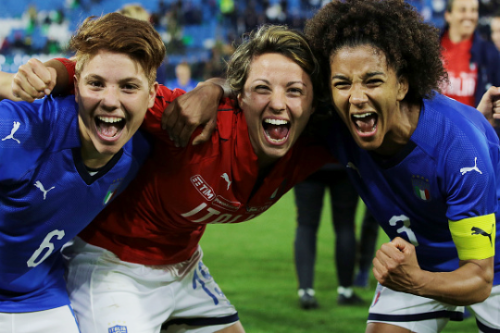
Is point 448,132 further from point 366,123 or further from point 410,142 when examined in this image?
point 366,123

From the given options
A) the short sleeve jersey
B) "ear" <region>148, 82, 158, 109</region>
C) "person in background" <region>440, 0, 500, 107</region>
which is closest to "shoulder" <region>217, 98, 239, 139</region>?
the short sleeve jersey

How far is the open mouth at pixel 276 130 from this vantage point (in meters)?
2.90

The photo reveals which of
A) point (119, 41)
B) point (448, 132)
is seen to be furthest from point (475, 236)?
point (119, 41)

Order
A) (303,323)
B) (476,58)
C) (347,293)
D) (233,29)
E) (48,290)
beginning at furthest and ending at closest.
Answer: (233,29), (476,58), (347,293), (303,323), (48,290)

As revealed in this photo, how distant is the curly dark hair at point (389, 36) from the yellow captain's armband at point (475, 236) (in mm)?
605

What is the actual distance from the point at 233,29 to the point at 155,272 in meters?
17.0

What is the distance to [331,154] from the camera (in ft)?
10.4

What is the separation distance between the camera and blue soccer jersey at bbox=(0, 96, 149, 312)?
2445 mm

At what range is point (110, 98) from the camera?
253 centimetres

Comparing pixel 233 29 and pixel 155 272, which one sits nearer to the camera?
pixel 155 272

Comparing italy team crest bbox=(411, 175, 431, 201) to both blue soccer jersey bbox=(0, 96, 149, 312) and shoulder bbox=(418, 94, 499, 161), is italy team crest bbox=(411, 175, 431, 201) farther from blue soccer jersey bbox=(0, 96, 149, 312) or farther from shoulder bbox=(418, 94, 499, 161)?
blue soccer jersey bbox=(0, 96, 149, 312)

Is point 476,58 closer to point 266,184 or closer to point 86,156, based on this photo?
point 266,184

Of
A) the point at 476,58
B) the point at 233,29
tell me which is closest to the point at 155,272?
the point at 476,58

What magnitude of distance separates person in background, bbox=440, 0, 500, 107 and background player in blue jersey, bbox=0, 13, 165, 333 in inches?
146
